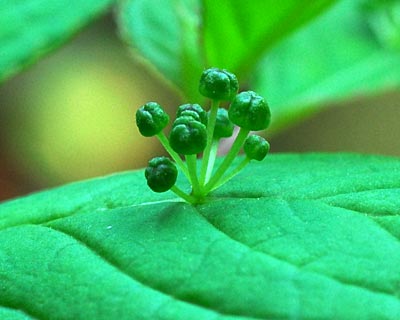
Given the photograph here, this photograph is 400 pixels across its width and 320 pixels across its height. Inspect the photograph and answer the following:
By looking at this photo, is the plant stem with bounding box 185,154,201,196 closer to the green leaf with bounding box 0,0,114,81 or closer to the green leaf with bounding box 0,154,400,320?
the green leaf with bounding box 0,154,400,320

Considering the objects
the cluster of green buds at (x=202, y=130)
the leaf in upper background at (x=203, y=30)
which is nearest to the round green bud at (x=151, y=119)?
the cluster of green buds at (x=202, y=130)

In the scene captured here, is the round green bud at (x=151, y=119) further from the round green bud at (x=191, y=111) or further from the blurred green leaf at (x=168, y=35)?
the blurred green leaf at (x=168, y=35)

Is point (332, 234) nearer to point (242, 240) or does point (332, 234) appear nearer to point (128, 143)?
point (242, 240)

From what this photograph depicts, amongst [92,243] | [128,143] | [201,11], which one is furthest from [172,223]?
[128,143]

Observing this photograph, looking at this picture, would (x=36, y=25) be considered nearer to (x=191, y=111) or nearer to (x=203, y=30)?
(x=203, y=30)

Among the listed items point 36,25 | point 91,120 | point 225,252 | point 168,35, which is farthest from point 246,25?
point 91,120

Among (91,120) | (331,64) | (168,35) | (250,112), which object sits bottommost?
(91,120)
